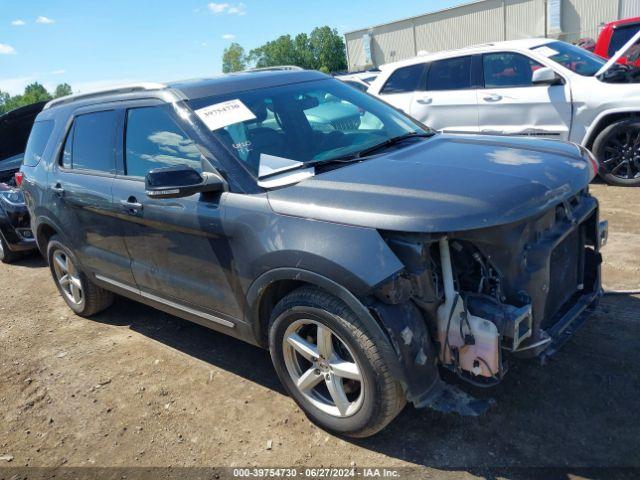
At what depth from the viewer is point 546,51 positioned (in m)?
7.14

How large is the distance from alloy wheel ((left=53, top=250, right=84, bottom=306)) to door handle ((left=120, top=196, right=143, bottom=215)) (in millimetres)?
1448

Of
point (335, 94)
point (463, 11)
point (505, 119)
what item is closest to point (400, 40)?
point (463, 11)

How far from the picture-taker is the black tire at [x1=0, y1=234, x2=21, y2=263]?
283 inches

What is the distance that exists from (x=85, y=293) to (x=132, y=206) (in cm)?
161

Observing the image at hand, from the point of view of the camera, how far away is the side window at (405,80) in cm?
806

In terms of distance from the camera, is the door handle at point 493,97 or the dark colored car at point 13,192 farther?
the door handle at point 493,97

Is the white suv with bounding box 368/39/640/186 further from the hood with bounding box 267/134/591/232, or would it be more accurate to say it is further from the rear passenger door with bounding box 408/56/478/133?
the hood with bounding box 267/134/591/232

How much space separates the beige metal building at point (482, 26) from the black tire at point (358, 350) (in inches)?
1579

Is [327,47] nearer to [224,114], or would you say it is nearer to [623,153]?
[623,153]

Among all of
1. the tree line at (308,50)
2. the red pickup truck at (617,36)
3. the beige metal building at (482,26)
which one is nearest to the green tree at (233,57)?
the tree line at (308,50)

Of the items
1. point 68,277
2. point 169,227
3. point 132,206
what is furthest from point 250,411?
point 68,277

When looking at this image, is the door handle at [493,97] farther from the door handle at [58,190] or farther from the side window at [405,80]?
the door handle at [58,190]

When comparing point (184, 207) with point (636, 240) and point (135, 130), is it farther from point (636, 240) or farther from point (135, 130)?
point (636, 240)

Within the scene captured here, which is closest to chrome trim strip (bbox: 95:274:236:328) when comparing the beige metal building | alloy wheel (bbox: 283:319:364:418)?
alloy wheel (bbox: 283:319:364:418)
